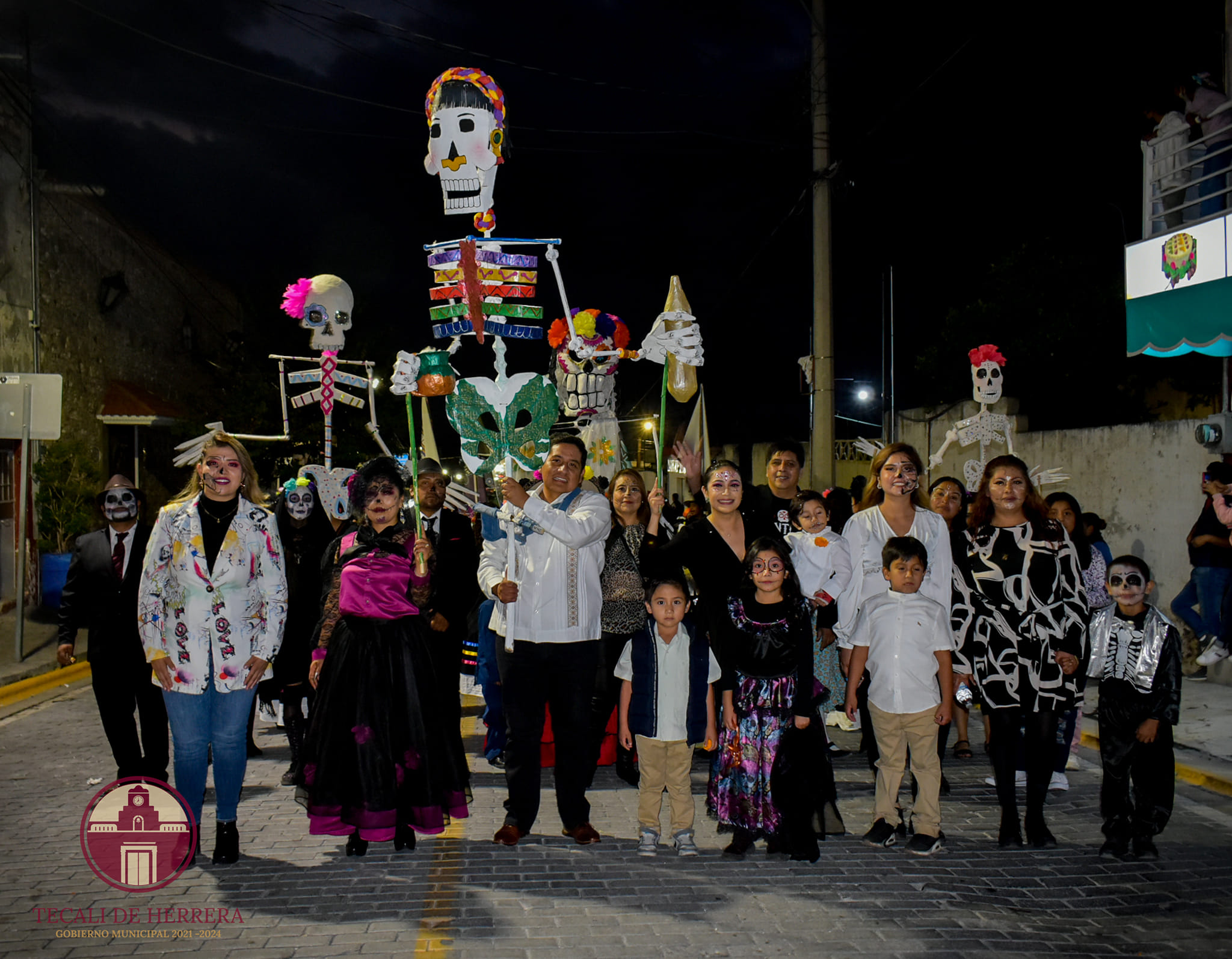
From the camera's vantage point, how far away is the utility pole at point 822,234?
11.8 meters

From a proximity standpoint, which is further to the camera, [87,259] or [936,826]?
[87,259]

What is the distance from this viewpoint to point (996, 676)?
5.07 meters

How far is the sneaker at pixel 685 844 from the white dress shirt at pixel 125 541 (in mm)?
3373

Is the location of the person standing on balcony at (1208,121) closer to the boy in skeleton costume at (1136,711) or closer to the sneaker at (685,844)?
the boy in skeleton costume at (1136,711)

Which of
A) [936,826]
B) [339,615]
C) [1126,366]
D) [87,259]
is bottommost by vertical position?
[936,826]

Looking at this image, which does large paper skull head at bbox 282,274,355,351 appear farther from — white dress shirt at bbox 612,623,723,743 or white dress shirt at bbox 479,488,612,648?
white dress shirt at bbox 612,623,723,743

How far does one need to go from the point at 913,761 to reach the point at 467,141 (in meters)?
4.67

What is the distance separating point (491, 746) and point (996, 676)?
3.34 meters

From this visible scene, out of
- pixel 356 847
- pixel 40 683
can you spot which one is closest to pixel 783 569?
pixel 356 847

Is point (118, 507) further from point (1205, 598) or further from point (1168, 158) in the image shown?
point (1168, 158)

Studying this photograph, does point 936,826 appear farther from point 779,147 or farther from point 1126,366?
point 1126,366

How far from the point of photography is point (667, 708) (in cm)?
490

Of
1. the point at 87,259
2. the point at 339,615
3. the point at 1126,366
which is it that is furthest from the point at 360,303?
Answer: the point at 339,615

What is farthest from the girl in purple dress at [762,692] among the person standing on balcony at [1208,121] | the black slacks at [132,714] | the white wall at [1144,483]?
the white wall at [1144,483]
